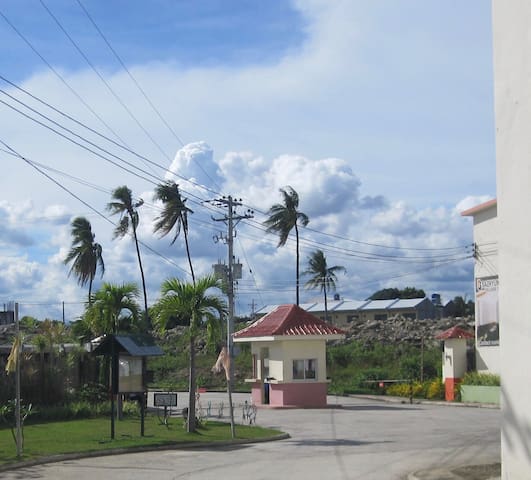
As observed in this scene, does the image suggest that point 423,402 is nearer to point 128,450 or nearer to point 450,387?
point 450,387

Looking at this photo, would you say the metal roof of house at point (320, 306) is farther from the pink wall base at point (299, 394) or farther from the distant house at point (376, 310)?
the pink wall base at point (299, 394)

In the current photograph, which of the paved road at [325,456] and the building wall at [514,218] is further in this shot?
the paved road at [325,456]

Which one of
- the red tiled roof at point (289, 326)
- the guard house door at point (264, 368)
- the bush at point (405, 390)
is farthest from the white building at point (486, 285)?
the guard house door at point (264, 368)

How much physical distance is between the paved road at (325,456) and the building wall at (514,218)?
10.1ft

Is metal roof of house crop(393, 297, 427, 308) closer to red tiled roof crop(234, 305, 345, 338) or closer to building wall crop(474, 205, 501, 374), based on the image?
building wall crop(474, 205, 501, 374)

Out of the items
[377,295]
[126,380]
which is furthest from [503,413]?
[377,295]

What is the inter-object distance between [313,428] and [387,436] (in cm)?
337

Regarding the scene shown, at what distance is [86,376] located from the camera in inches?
1257

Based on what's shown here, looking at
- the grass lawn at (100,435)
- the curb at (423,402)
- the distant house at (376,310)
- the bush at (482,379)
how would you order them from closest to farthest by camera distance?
the grass lawn at (100,435), the curb at (423,402), the bush at (482,379), the distant house at (376,310)

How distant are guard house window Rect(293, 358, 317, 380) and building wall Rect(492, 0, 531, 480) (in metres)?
23.6

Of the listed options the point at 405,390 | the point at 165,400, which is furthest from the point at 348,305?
the point at 165,400

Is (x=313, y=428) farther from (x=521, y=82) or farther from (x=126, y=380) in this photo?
(x=521, y=82)

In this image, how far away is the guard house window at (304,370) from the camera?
3700 centimetres

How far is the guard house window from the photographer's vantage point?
37000 millimetres
